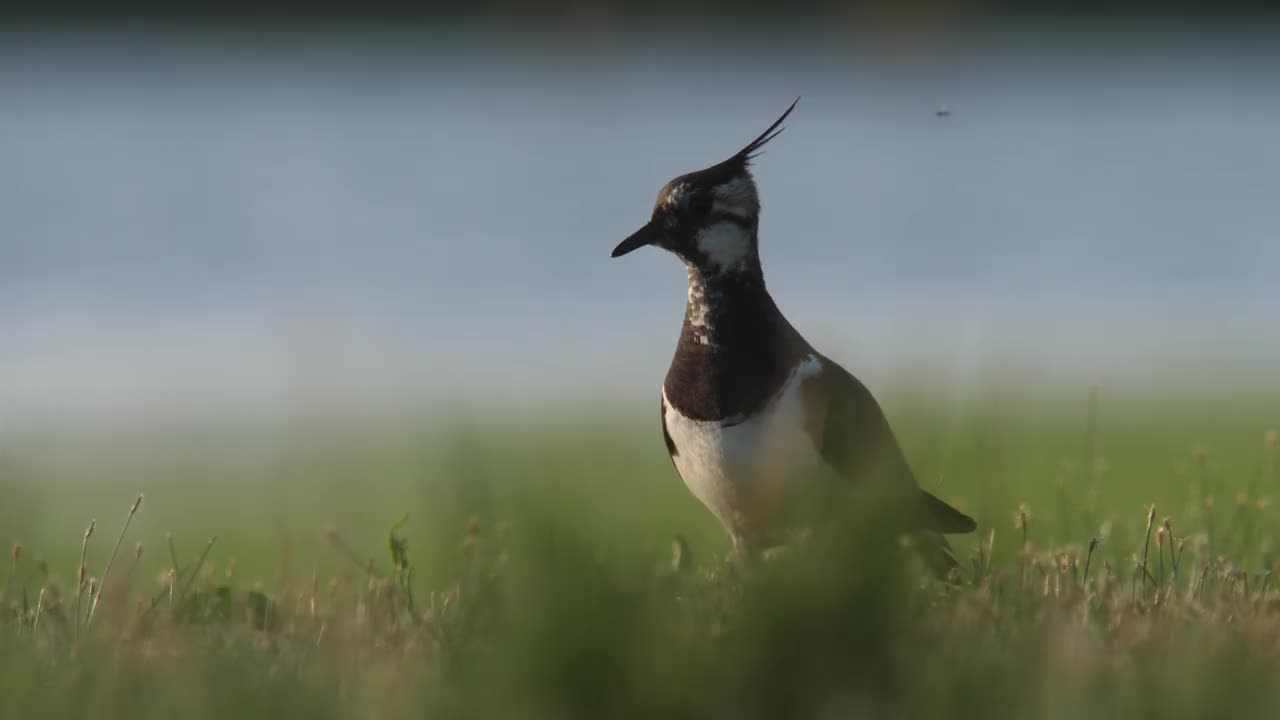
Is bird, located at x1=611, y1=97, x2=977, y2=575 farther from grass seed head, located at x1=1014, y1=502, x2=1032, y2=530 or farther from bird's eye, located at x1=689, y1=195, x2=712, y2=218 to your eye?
grass seed head, located at x1=1014, y1=502, x2=1032, y2=530

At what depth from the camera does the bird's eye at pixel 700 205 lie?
5.50 meters

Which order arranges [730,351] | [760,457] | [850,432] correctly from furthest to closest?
1. [850,432]
2. [730,351]
3. [760,457]

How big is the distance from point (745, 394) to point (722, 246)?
26.2 inches

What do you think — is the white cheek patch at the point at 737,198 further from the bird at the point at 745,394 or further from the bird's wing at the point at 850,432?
the bird's wing at the point at 850,432

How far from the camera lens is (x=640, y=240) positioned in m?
5.61

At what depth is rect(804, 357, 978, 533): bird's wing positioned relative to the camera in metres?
5.26

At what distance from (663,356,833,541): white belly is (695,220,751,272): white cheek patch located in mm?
539

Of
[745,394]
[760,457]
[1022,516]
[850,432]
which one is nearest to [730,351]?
[745,394]

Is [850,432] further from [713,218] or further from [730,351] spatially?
[713,218]

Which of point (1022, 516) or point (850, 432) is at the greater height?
point (850, 432)

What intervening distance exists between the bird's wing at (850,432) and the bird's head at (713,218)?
0.60 metres

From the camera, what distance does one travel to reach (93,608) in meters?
4.66

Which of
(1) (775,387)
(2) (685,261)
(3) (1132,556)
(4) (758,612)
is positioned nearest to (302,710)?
(4) (758,612)

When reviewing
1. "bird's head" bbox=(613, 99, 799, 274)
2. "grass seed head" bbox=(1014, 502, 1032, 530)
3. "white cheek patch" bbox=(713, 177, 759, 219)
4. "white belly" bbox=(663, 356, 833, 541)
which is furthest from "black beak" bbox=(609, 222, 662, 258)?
"grass seed head" bbox=(1014, 502, 1032, 530)
